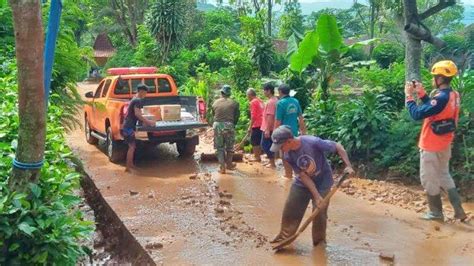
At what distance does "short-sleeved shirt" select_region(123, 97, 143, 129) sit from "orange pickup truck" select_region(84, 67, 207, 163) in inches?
7.3

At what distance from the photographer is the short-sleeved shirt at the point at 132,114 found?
968 cm

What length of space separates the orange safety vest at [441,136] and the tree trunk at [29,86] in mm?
4764

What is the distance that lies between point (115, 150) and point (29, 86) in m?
7.46

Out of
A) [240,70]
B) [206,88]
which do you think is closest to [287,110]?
[206,88]

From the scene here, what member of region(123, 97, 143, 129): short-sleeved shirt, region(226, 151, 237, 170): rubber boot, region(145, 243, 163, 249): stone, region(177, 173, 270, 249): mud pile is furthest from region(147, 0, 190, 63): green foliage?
region(145, 243, 163, 249): stone

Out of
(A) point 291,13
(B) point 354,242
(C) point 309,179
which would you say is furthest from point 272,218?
(A) point 291,13

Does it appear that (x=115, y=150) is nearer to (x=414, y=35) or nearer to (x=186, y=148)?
(x=186, y=148)

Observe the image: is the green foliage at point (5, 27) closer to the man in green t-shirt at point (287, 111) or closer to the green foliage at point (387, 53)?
the man in green t-shirt at point (287, 111)

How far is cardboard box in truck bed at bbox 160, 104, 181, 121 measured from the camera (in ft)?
34.3

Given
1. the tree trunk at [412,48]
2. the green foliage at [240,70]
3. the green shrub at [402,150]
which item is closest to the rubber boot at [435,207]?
the green shrub at [402,150]

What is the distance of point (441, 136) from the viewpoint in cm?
669

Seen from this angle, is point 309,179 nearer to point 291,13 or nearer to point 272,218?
point 272,218

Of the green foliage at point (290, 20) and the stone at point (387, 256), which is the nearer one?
the stone at point (387, 256)

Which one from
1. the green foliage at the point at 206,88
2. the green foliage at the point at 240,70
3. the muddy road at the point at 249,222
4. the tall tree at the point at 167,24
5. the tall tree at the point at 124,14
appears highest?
the tall tree at the point at 124,14
